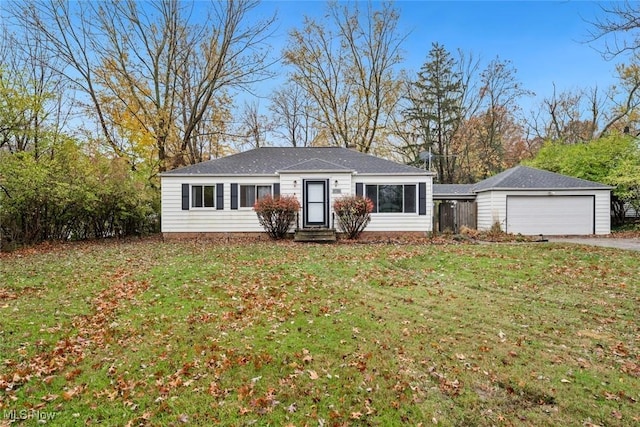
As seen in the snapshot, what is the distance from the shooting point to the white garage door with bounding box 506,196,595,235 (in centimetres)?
1741

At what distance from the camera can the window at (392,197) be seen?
16391 mm

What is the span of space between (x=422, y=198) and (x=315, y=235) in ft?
16.6

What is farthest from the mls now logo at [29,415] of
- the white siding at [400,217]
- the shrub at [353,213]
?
the white siding at [400,217]

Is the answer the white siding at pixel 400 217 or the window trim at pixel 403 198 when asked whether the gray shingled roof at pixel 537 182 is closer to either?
the white siding at pixel 400 217

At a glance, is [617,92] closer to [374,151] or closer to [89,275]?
[374,151]

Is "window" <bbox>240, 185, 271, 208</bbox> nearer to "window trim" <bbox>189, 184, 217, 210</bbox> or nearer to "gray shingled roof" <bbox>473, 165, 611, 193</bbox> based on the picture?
"window trim" <bbox>189, 184, 217, 210</bbox>

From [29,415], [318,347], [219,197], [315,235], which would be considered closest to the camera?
[29,415]

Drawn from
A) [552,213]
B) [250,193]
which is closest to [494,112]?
[552,213]

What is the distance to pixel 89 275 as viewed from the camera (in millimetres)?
7996

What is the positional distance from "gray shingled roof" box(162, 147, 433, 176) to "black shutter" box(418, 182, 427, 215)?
0.57 metres

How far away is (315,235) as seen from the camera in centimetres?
1484

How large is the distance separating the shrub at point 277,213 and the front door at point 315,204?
0.63 m

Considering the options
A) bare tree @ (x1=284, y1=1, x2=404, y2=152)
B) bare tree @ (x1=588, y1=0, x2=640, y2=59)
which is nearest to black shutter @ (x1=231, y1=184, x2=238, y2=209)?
bare tree @ (x1=284, y1=1, x2=404, y2=152)

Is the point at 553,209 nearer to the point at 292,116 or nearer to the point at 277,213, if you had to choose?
the point at 277,213
